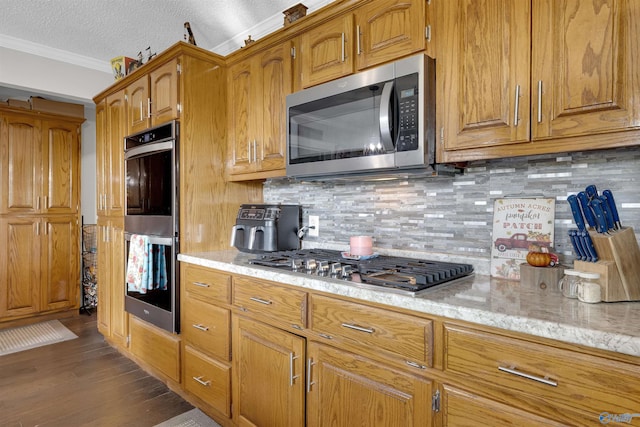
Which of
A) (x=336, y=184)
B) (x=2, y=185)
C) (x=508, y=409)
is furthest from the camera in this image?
(x=2, y=185)

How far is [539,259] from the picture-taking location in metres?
1.26

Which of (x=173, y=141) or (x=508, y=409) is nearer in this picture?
(x=508, y=409)

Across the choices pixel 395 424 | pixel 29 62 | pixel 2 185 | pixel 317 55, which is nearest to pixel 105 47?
pixel 29 62

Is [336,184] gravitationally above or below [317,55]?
below

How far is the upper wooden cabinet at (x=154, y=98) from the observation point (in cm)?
225

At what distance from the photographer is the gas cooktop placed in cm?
124

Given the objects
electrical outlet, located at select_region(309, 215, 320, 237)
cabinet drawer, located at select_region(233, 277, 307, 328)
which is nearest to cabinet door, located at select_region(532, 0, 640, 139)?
cabinet drawer, located at select_region(233, 277, 307, 328)

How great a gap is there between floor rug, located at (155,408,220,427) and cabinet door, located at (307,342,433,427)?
2.72ft

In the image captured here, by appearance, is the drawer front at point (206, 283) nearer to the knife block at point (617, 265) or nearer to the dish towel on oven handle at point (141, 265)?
the dish towel on oven handle at point (141, 265)

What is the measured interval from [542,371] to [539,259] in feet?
1.57

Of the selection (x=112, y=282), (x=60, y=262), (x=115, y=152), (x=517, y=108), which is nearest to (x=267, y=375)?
(x=517, y=108)

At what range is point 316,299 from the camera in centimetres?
144

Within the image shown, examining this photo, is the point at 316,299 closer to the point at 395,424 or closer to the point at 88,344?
the point at 395,424

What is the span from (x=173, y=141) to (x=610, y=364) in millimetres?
2219
